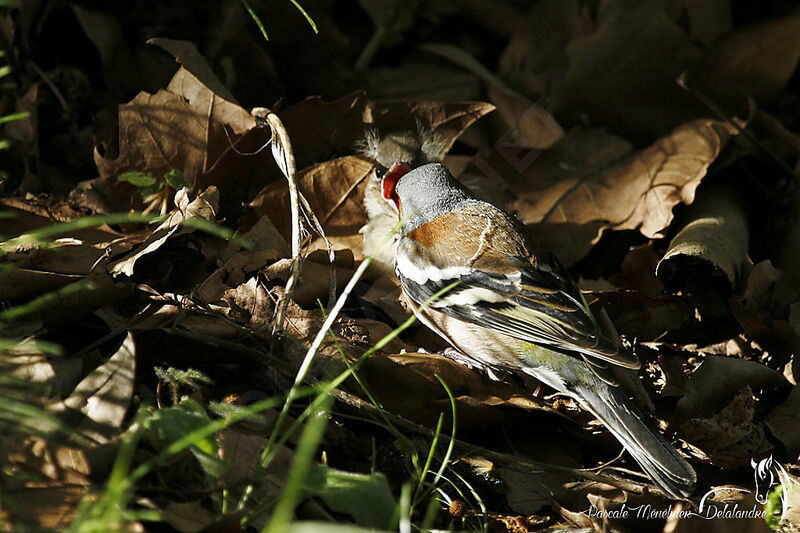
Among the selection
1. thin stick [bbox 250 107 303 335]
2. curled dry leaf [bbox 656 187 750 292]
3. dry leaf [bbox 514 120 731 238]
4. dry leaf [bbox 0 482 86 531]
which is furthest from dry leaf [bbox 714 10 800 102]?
dry leaf [bbox 0 482 86 531]

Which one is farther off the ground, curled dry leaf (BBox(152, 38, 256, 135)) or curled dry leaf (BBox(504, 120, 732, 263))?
curled dry leaf (BBox(152, 38, 256, 135))

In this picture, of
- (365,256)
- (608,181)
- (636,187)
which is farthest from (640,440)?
(608,181)

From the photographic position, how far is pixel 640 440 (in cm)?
293

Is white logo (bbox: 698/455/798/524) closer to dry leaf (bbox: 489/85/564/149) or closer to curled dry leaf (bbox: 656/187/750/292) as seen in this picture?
curled dry leaf (bbox: 656/187/750/292)

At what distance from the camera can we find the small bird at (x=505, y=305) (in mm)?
3098

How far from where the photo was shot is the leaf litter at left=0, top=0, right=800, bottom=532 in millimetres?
2346

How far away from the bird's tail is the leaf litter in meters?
0.10

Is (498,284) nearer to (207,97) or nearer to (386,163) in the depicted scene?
(386,163)

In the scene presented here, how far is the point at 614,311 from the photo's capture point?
4.00m

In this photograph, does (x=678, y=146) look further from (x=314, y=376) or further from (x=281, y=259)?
(x=314, y=376)

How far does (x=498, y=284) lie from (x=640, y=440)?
3.18ft

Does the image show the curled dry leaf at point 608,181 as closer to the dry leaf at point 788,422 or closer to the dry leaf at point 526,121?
the dry leaf at point 526,121

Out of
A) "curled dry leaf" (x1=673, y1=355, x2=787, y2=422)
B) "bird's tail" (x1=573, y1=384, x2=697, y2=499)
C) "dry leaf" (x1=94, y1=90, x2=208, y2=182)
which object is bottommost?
"curled dry leaf" (x1=673, y1=355, x2=787, y2=422)

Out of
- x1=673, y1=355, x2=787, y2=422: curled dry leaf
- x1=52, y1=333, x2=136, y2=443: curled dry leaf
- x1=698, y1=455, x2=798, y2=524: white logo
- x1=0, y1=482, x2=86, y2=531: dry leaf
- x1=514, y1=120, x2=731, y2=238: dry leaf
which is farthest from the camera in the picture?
x1=514, y1=120, x2=731, y2=238: dry leaf
